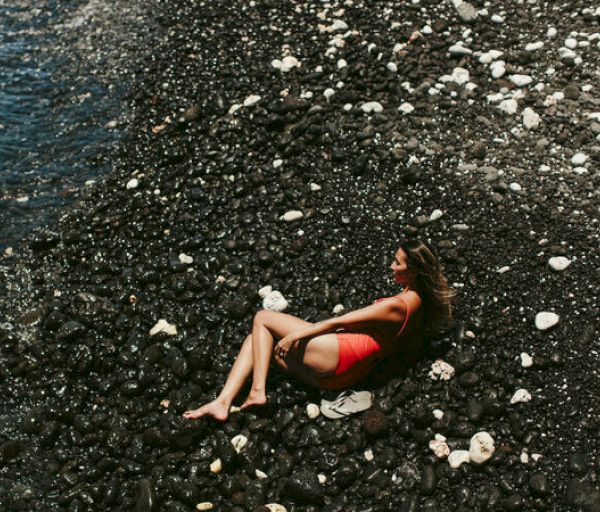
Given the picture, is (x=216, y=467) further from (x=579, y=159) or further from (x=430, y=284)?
(x=579, y=159)

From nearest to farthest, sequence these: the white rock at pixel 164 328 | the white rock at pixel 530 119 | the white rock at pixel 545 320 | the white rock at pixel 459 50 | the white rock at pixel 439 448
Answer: the white rock at pixel 439 448 < the white rock at pixel 545 320 < the white rock at pixel 164 328 < the white rock at pixel 530 119 < the white rock at pixel 459 50

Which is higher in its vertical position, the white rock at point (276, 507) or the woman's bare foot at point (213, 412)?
the woman's bare foot at point (213, 412)

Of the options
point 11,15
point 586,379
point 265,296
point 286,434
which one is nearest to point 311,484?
point 286,434

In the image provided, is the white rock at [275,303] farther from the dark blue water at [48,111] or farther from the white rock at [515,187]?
the dark blue water at [48,111]

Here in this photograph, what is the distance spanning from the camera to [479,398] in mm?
6359

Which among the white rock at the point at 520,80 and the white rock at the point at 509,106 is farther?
the white rock at the point at 520,80

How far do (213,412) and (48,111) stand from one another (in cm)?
727

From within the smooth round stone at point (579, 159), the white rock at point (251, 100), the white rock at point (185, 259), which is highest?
the white rock at point (251, 100)

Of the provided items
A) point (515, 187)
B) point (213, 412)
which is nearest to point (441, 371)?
point (213, 412)

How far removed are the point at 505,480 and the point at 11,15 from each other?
13.6 m

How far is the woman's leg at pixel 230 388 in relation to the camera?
20.7ft

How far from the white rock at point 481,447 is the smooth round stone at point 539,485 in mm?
409

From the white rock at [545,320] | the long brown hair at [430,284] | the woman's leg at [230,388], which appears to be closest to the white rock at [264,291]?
the woman's leg at [230,388]

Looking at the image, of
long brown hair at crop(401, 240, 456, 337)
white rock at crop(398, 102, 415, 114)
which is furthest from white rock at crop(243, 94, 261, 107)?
long brown hair at crop(401, 240, 456, 337)
